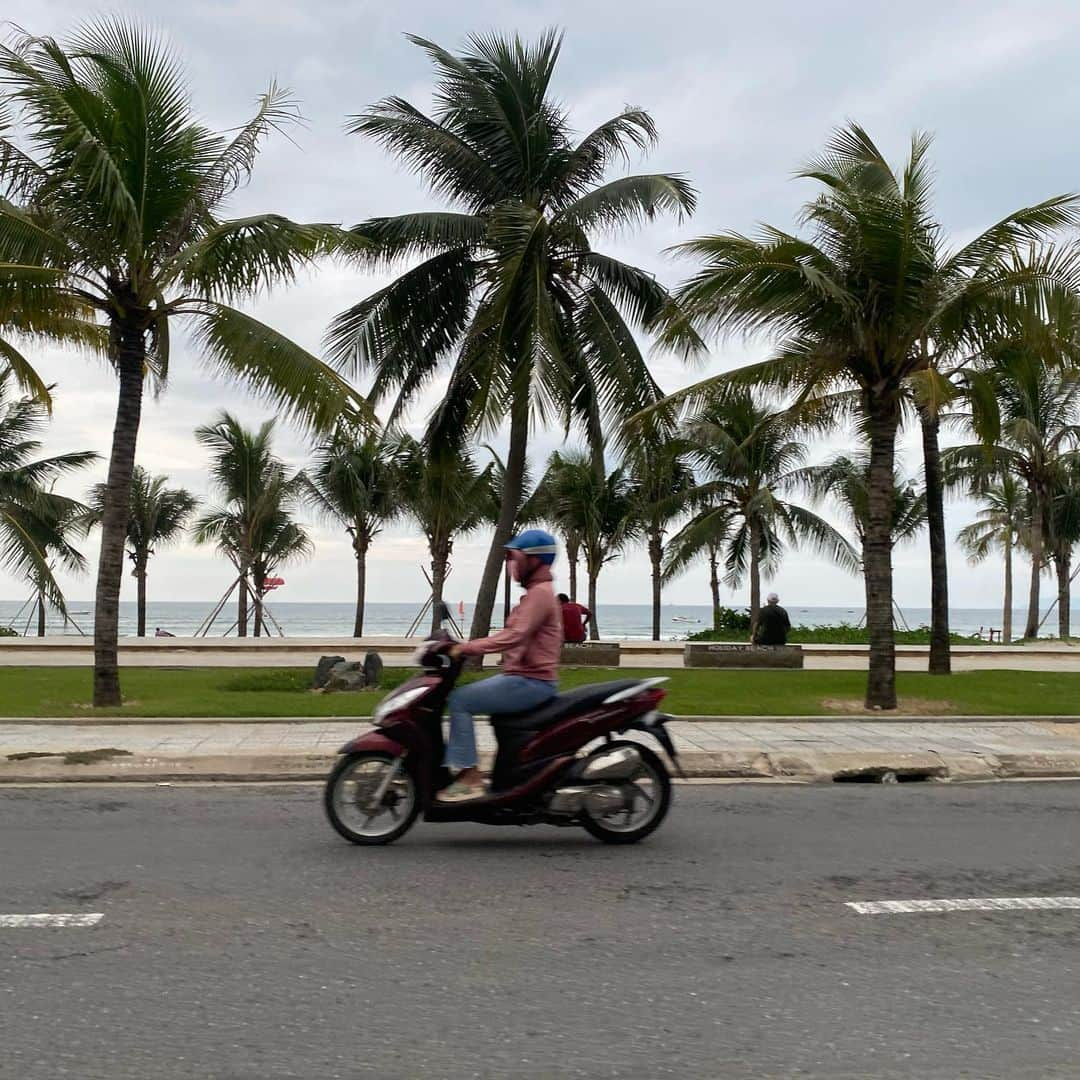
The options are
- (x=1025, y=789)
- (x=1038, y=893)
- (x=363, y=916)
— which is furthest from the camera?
(x=1025, y=789)

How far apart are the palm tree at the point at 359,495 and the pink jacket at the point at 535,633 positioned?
3084 centimetres

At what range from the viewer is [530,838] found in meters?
7.39

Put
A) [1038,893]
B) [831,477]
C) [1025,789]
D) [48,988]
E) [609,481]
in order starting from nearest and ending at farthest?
[48,988], [1038,893], [1025,789], [831,477], [609,481]

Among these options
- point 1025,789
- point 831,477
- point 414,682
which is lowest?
point 1025,789

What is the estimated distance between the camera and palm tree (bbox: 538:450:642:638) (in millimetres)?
40906

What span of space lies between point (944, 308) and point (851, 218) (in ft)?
5.60

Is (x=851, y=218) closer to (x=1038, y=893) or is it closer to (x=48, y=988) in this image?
(x=1038, y=893)

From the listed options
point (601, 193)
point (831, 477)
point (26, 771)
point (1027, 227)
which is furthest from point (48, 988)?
point (831, 477)

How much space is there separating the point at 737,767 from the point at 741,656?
40.2 feet

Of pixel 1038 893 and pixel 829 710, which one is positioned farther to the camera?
pixel 829 710

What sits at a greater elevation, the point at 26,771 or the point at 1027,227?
the point at 1027,227

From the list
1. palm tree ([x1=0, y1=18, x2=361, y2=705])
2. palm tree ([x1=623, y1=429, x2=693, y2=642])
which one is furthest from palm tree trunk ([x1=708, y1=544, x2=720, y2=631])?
palm tree ([x1=0, y1=18, x2=361, y2=705])

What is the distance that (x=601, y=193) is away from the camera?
64.3 feet

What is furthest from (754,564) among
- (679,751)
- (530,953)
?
(530,953)
